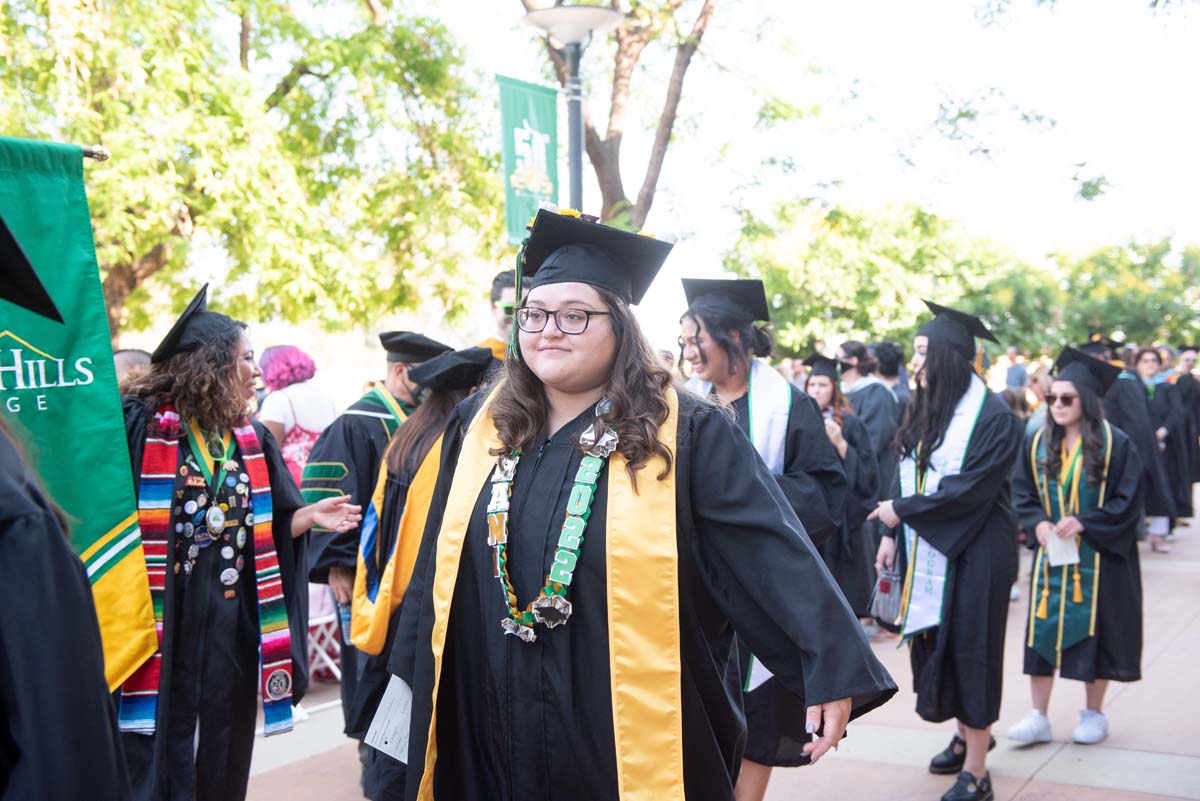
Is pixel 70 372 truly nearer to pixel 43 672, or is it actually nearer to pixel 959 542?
pixel 43 672

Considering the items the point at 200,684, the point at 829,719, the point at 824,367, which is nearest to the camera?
the point at 829,719

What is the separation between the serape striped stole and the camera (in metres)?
3.63

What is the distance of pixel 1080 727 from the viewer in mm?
5777

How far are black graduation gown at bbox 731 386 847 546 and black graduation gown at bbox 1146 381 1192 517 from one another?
10320 millimetres

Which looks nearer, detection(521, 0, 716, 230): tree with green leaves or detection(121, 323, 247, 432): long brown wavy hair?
detection(121, 323, 247, 432): long brown wavy hair

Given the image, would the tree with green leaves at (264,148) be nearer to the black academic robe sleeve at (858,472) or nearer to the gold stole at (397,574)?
the black academic robe sleeve at (858,472)

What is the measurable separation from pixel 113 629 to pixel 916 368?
3.70m

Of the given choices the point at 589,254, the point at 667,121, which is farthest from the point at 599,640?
the point at 667,121

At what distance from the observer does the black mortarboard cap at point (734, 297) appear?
184 inches

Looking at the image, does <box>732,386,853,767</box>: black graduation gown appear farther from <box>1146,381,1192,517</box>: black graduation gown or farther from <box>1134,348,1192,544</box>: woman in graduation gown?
<box>1146,381,1192,517</box>: black graduation gown

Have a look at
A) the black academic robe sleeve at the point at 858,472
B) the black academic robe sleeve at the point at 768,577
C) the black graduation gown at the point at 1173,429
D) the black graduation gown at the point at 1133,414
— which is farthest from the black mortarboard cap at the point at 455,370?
the black graduation gown at the point at 1173,429

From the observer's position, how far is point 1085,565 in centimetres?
581

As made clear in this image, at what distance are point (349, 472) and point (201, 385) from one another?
3.90ft

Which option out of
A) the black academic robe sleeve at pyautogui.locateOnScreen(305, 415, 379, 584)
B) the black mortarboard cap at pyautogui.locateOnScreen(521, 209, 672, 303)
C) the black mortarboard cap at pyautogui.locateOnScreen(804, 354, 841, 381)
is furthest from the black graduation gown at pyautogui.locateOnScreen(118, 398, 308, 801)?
the black mortarboard cap at pyautogui.locateOnScreen(804, 354, 841, 381)
